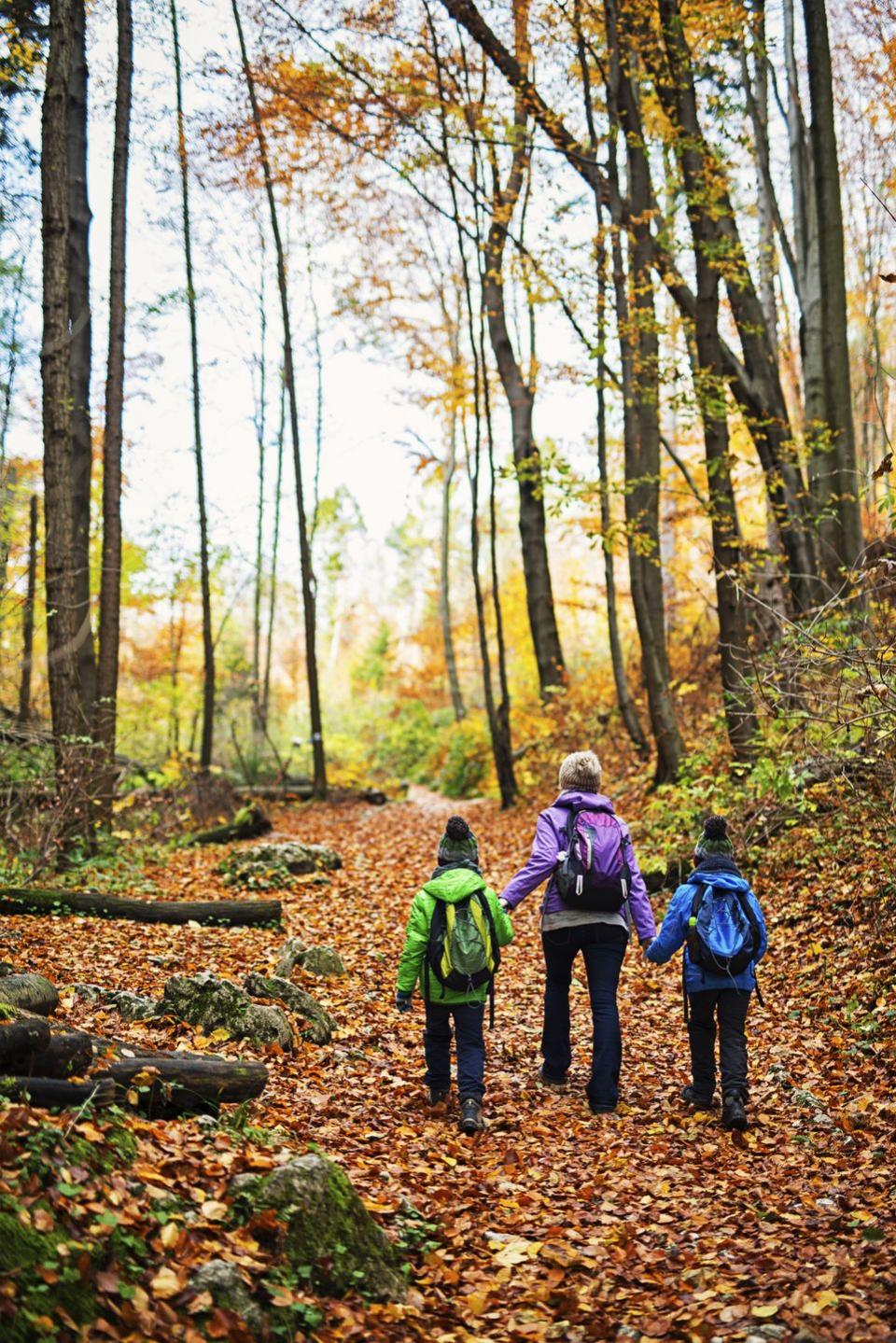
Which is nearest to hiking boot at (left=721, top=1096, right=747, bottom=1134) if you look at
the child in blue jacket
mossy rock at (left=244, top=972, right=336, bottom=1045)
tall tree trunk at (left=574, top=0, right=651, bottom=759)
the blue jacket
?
the child in blue jacket

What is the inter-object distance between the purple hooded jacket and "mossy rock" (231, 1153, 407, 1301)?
7.47ft

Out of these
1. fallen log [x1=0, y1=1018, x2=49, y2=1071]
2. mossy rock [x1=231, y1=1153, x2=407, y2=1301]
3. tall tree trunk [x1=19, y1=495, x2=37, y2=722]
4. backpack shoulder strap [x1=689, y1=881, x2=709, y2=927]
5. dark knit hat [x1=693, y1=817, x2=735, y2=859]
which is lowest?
mossy rock [x1=231, y1=1153, x2=407, y2=1301]

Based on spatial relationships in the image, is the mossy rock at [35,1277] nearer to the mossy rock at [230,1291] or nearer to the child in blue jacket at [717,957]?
the mossy rock at [230,1291]

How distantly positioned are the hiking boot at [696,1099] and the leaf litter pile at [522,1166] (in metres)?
0.10

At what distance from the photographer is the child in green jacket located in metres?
5.65

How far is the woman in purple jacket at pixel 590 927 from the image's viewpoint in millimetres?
5941

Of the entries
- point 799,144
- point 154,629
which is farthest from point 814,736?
point 154,629

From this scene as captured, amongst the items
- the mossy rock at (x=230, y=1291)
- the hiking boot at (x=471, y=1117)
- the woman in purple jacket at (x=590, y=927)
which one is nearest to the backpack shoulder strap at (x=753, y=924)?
the woman in purple jacket at (x=590, y=927)

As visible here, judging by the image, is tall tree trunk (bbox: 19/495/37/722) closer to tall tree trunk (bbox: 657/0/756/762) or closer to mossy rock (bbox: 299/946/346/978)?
mossy rock (bbox: 299/946/346/978)

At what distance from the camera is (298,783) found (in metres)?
23.2

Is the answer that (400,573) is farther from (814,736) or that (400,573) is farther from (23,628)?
(814,736)

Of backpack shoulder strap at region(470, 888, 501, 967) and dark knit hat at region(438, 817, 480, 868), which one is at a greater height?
dark knit hat at region(438, 817, 480, 868)

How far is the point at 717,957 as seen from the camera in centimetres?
572

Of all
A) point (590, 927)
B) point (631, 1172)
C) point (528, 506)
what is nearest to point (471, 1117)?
point (631, 1172)
